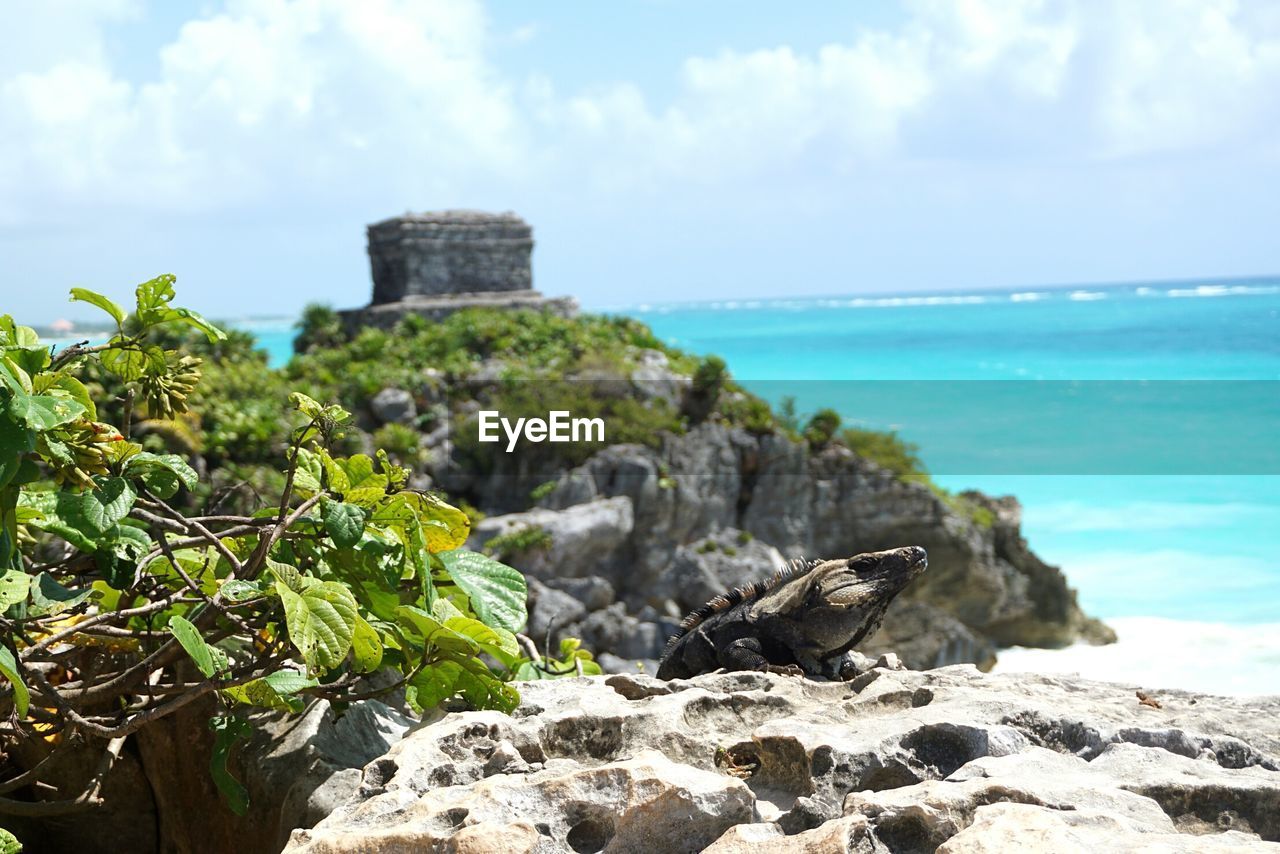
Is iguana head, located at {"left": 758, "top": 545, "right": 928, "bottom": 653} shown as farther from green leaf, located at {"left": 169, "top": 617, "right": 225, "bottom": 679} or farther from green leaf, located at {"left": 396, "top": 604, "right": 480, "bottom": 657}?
green leaf, located at {"left": 169, "top": 617, "right": 225, "bottom": 679}

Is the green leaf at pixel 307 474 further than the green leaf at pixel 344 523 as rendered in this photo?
Yes

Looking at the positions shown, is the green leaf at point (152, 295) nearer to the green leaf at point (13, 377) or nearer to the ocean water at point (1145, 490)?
the green leaf at point (13, 377)

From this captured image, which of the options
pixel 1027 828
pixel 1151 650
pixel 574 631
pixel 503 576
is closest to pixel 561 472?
pixel 574 631

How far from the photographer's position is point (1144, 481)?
34281 millimetres

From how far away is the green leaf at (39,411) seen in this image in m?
1.92

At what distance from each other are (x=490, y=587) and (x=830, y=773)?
971 mm

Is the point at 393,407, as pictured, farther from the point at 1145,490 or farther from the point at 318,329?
the point at 1145,490

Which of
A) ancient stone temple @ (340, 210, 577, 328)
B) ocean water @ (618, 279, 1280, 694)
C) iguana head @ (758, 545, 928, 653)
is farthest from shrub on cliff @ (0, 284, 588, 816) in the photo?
ancient stone temple @ (340, 210, 577, 328)

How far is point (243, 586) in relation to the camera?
2283mm

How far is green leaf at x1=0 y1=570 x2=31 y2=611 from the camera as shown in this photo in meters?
2.11

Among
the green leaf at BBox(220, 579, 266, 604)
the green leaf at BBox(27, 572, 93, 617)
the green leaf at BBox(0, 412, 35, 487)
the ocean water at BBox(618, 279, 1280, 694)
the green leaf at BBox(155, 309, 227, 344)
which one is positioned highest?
the green leaf at BBox(155, 309, 227, 344)

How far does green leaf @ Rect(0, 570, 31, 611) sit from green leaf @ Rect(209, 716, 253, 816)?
58cm

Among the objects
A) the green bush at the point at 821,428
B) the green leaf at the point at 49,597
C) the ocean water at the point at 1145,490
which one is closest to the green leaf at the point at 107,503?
the green leaf at the point at 49,597

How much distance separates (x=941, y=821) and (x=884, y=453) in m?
20.6
